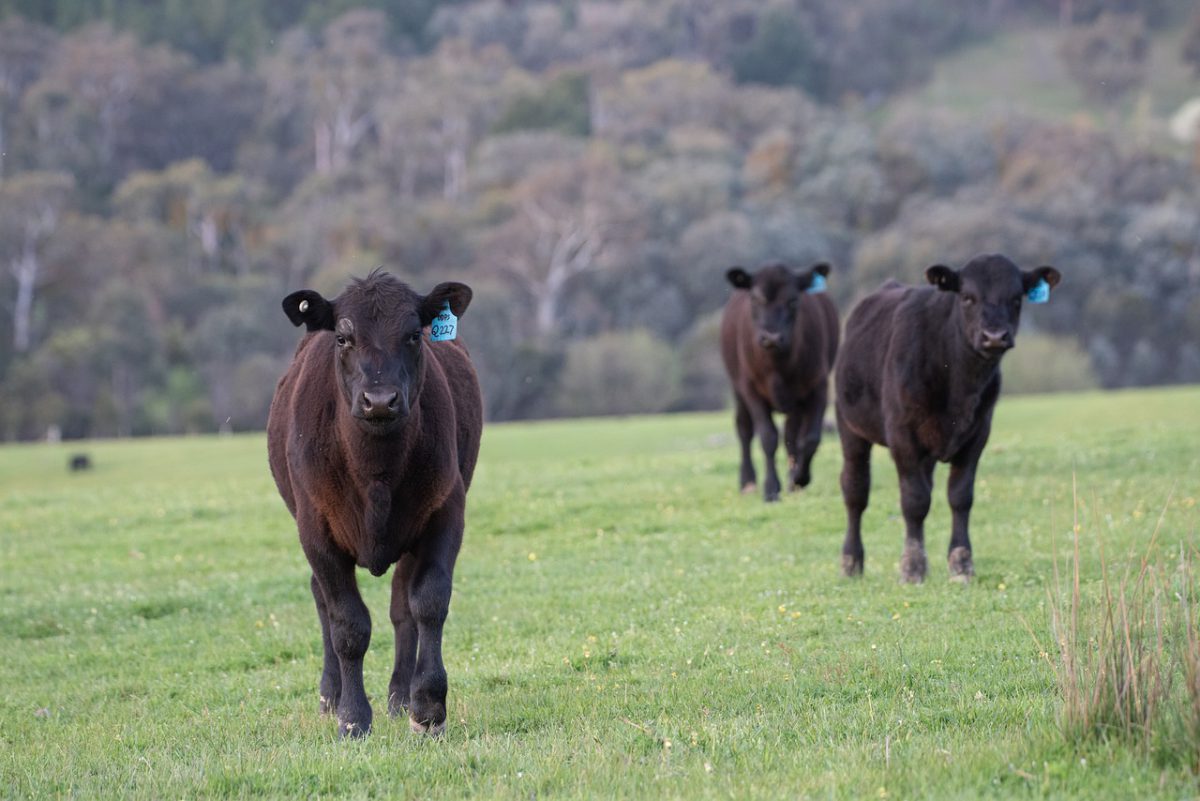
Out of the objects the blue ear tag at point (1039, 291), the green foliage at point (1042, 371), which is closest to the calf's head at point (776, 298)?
the blue ear tag at point (1039, 291)

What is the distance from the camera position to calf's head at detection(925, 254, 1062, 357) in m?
12.2

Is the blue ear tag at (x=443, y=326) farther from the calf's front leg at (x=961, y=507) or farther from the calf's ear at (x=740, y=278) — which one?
the calf's ear at (x=740, y=278)

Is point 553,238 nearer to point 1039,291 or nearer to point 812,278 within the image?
point 812,278

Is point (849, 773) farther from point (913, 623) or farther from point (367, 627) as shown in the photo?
point (913, 623)

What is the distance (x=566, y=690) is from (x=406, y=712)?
0.98 metres

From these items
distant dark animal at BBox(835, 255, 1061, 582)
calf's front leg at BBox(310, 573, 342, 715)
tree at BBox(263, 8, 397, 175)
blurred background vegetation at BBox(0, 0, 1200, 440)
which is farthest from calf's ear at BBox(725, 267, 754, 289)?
tree at BBox(263, 8, 397, 175)

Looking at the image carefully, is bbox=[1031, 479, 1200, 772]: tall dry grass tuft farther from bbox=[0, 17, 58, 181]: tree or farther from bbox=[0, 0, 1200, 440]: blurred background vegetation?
bbox=[0, 17, 58, 181]: tree

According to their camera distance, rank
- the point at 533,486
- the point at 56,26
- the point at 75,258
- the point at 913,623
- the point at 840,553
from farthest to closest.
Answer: the point at 56,26 < the point at 75,258 < the point at 533,486 < the point at 840,553 < the point at 913,623

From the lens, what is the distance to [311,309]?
9.13 metres

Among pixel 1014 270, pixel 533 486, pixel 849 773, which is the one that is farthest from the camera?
pixel 533 486

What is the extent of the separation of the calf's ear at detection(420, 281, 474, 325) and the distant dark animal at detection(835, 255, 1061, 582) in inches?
179

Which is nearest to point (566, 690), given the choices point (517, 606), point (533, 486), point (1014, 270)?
point (517, 606)

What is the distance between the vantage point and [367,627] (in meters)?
9.36

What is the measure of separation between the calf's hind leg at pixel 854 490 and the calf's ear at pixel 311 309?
582 cm
